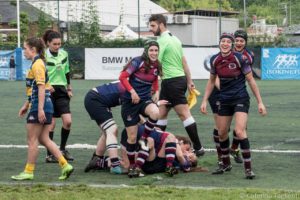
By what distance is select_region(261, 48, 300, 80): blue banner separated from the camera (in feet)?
115

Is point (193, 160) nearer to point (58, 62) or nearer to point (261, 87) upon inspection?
point (58, 62)

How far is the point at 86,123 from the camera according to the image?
15.6 m

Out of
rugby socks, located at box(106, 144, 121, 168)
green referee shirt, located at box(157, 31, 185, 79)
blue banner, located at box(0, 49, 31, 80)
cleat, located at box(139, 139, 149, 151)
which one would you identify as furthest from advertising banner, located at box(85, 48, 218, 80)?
cleat, located at box(139, 139, 149, 151)

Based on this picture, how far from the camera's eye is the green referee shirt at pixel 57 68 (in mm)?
10406

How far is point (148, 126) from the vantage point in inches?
358

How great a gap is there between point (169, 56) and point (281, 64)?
25151mm

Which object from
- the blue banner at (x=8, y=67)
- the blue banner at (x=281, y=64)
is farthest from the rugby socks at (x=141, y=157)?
the blue banner at (x=8, y=67)

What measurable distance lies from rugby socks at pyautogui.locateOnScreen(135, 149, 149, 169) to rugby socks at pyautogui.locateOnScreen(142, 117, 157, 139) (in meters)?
0.22

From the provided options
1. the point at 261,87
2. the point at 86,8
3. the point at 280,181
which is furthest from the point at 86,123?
the point at 86,8

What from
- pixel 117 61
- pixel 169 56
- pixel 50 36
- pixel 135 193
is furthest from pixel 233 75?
pixel 117 61

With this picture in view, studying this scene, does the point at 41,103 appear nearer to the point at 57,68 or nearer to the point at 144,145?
the point at 144,145

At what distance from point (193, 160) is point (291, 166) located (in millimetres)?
1307

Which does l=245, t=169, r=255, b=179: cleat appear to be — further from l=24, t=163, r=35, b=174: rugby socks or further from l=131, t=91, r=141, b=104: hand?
Answer: l=24, t=163, r=35, b=174: rugby socks

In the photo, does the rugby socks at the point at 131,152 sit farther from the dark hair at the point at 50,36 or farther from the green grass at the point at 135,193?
the dark hair at the point at 50,36
